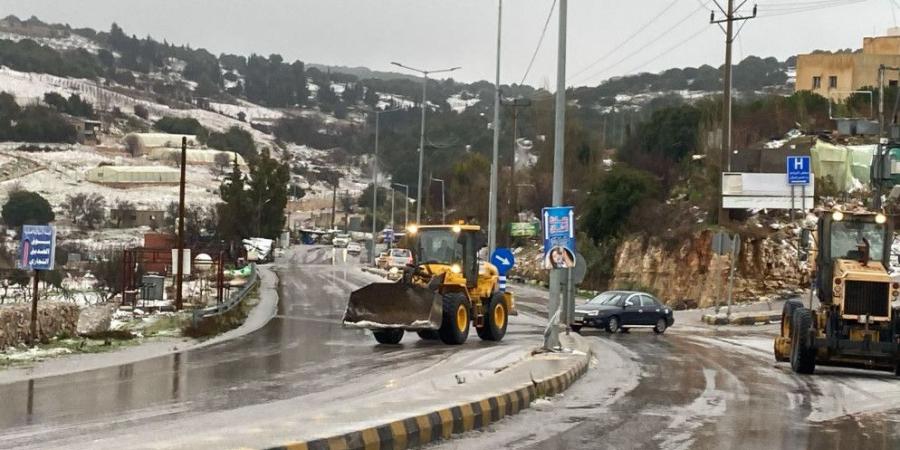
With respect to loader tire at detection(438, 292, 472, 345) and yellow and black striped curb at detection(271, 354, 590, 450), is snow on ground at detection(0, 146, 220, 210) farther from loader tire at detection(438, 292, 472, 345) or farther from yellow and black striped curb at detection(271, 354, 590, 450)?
yellow and black striped curb at detection(271, 354, 590, 450)

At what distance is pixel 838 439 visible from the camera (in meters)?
12.8

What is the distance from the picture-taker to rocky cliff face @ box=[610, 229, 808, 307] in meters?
51.2

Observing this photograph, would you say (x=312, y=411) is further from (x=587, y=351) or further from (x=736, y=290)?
(x=736, y=290)

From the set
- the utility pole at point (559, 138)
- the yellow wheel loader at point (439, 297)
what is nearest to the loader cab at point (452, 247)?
the yellow wheel loader at point (439, 297)

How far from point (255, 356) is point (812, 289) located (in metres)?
11.0

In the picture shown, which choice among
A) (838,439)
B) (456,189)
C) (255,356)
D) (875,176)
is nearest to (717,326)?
(875,176)

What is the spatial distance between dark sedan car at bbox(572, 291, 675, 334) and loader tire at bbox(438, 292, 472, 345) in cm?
896

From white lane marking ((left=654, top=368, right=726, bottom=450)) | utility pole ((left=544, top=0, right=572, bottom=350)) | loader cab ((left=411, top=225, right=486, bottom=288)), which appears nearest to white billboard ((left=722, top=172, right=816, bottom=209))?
loader cab ((left=411, top=225, right=486, bottom=288))

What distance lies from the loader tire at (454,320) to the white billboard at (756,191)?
27.7 meters

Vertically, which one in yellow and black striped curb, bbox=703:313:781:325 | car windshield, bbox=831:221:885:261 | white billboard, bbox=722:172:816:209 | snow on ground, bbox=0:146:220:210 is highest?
snow on ground, bbox=0:146:220:210

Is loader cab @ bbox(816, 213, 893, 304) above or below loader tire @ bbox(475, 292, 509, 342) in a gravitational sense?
above

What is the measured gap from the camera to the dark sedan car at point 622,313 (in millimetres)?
35438

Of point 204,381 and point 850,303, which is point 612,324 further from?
point 204,381

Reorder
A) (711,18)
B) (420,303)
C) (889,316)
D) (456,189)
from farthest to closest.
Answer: (456,189) < (711,18) < (420,303) < (889,316)
